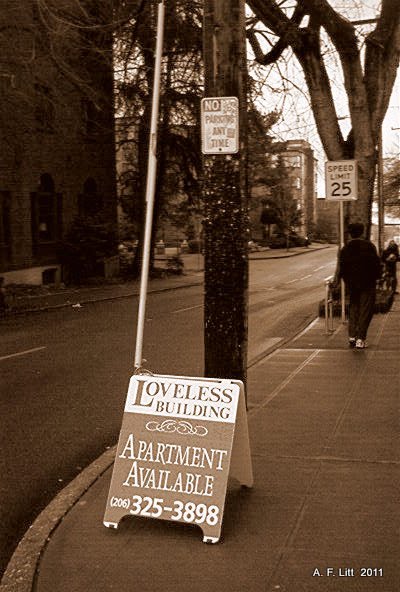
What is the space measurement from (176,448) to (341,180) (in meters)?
10.1

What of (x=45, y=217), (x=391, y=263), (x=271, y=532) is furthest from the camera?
(x=45, y=217)

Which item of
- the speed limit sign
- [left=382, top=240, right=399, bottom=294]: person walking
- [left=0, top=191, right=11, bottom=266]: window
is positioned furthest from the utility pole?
[left=0, top=191, right=11, bottom=266]: window

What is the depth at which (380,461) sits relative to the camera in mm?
6066

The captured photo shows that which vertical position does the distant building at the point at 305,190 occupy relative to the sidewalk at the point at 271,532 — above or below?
above

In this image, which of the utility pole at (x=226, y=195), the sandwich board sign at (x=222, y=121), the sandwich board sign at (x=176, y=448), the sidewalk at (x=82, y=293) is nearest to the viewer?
the sandwich board sign at (x=176, y=448)

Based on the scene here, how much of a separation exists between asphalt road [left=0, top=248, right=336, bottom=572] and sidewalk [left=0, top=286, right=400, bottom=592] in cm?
43

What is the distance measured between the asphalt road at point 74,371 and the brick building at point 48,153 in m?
5.82

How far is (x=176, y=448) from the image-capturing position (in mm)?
4957

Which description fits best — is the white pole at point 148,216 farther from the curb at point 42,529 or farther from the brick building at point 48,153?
the brick building at point 48,153

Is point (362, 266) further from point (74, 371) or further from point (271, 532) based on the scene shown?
point (271, 532)

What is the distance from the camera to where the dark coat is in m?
11.3

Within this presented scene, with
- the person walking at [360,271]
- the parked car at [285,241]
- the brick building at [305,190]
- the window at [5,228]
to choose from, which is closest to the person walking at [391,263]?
the person walking at [360,271]

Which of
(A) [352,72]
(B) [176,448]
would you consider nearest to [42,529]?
(B) [176,448]

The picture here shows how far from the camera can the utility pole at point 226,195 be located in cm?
599
